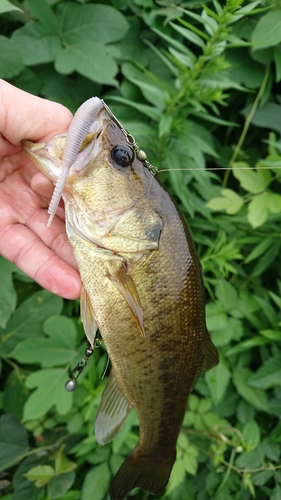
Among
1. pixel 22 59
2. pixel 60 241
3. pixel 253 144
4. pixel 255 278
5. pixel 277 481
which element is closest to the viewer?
pixel 60 241

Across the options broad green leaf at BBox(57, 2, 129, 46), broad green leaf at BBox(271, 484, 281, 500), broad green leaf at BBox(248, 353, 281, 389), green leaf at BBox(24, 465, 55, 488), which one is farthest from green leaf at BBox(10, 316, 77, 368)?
broad green leaf at BBox(57, 2, 129, 46)

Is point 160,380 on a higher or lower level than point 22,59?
lower

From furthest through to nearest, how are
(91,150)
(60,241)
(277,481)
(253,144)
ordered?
1. (253,144)
2. (277,481)
3. (60,241)
4. (91,150)

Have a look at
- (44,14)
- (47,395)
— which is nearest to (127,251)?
(47,395)

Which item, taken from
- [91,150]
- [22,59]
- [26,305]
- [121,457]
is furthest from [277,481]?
[22,59]

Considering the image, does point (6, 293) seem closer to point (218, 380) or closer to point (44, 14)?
point (218, 380)

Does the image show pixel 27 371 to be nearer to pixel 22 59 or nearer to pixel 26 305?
pixel 26 305
